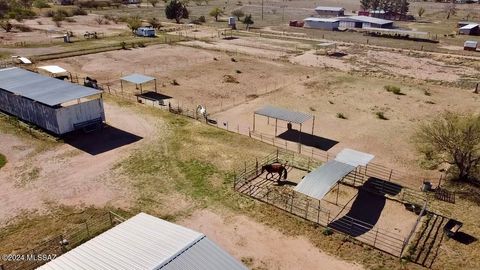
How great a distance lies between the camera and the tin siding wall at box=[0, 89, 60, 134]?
3938 cm

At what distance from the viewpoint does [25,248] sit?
77.5 ft

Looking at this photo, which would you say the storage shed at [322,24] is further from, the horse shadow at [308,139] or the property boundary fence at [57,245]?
the property boundary fence at [57,245]

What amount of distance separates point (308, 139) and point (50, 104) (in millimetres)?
27052

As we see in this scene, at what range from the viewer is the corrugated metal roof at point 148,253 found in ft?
54.1

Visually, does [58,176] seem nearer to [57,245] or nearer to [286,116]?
[57,245]

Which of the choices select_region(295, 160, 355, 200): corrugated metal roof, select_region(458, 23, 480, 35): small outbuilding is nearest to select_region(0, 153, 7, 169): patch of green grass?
select_region(295, 160, 355, 200): corrugated metal roof

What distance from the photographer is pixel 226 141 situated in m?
39.9

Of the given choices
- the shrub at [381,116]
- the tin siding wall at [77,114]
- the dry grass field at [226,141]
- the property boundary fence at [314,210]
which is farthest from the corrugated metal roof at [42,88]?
the shrub at [381,116]

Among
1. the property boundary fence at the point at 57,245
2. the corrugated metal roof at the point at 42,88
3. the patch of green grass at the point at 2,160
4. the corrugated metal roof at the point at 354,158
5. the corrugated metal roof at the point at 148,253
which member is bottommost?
the property boundary fence at the point at 57,245

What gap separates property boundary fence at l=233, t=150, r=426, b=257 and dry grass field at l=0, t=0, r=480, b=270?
2.50 ft

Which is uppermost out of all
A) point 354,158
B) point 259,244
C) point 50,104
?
point 50,104

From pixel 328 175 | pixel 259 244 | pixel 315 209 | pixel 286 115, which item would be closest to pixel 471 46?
pixel 286 115

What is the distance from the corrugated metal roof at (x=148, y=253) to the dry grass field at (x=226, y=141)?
645cm

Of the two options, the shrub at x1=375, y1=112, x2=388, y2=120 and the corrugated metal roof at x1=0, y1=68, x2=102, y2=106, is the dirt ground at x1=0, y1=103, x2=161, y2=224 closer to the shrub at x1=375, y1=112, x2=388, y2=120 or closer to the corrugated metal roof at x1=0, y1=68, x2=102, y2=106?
the corrugated metal roof at x1=0, y1=68, x2=102, y2=106
